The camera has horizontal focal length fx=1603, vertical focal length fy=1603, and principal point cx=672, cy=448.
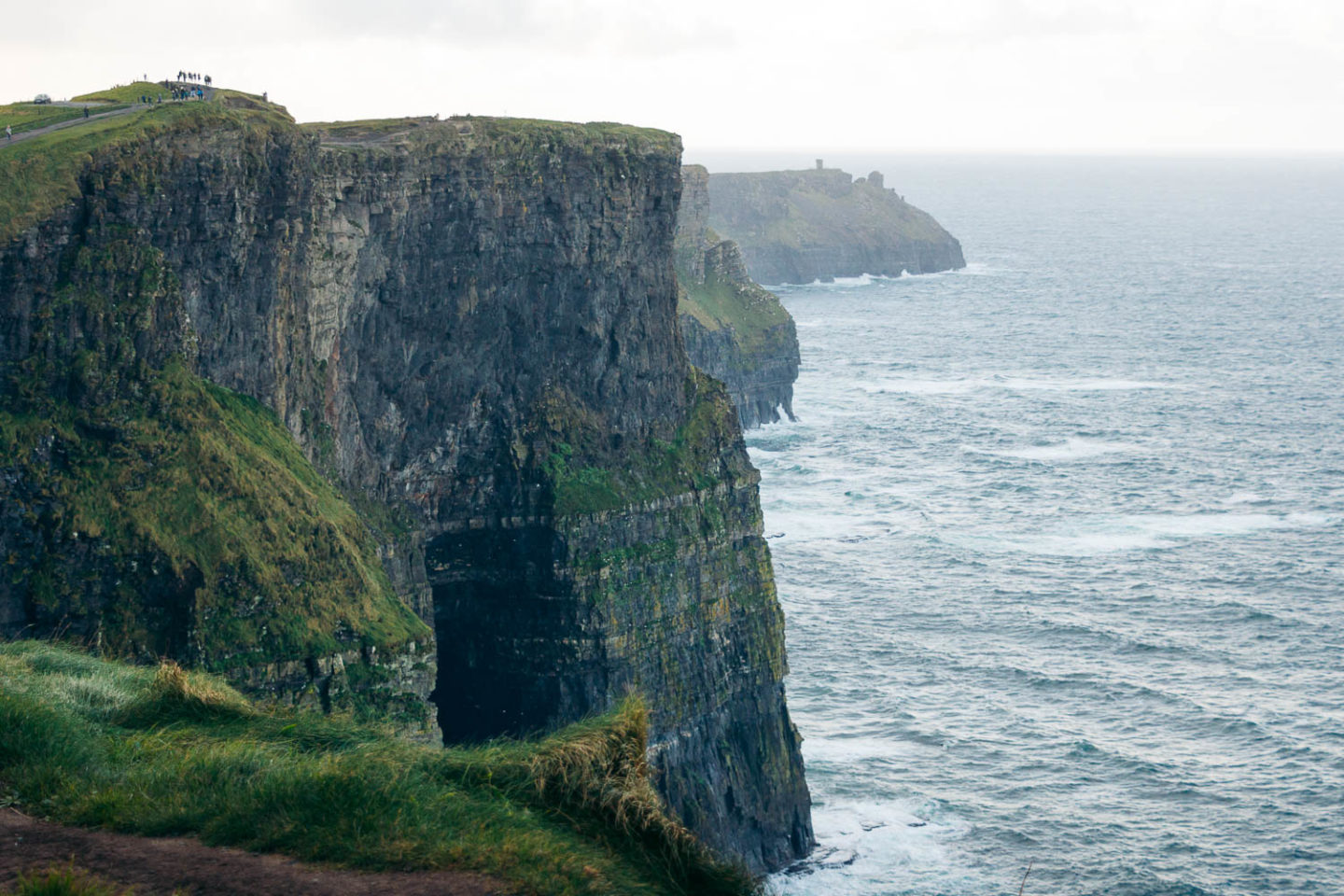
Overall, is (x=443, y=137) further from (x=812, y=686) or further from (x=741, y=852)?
(x=812, y=686)

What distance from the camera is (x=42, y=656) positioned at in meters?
36.3

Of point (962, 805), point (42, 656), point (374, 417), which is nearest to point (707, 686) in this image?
point (962, 805)

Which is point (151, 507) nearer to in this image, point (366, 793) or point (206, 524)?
point (206, 524)

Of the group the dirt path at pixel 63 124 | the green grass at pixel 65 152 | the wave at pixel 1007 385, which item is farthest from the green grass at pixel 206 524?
the wave at pixel 1007 385

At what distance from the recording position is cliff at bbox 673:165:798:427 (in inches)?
6245

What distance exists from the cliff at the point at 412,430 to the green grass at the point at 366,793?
67.4 ft

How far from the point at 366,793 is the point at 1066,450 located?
124 m

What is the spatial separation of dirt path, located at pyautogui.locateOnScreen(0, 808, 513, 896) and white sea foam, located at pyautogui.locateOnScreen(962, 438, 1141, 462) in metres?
122

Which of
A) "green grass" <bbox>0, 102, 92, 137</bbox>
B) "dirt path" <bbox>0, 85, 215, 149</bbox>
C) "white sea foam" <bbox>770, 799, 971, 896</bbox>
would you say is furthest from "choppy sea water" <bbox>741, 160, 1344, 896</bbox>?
"green grass" <bbox>0, 102, 92, 137</bbox>

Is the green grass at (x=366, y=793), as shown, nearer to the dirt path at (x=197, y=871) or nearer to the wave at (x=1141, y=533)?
the dirt path at (x=197, y=871)

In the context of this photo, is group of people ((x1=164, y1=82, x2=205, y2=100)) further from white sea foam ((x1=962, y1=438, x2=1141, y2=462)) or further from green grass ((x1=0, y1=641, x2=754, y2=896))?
white sea foam ((x1=962, y1=438, x2=1141, y2=462))

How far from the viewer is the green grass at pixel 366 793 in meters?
24.5

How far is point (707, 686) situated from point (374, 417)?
18248 mm

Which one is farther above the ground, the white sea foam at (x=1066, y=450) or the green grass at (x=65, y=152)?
the green grass at (x=65, y=152)
